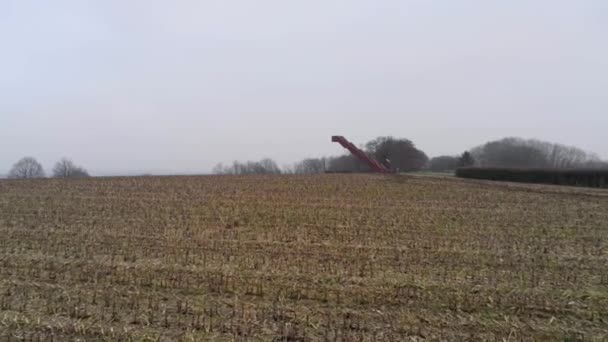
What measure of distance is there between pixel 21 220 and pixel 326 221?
9515mm

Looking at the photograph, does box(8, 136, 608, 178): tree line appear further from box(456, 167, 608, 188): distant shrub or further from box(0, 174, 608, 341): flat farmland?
box(0, 174, 608, 341): flat farmland

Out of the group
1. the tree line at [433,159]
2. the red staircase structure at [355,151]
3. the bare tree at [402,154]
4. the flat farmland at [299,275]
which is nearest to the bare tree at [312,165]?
the tree line at [433,159]

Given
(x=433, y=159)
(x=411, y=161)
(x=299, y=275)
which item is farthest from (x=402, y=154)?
(x=299, y=275)

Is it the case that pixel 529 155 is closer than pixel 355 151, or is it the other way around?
pixel 355 151

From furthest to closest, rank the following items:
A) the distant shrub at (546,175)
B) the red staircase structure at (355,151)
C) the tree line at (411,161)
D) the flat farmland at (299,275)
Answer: the tree line at (411,161) → the red staircase structure at (355,151) → the distant shrub at (546,175) → the flat farmland at (299,275)

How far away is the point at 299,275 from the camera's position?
6180 mm

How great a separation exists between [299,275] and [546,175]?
3469 cm

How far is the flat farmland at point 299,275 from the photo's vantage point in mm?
4449

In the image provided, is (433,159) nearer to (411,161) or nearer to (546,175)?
(411,161)

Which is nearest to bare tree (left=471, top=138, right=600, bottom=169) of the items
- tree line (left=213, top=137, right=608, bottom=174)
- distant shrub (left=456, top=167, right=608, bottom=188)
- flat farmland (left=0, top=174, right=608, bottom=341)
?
tree line (left=213, top=137, right=608, bottom=174)

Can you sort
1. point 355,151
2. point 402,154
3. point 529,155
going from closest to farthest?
point 355,151 → point 402,154 → point 529,155

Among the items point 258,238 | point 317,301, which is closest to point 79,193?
point 258,238

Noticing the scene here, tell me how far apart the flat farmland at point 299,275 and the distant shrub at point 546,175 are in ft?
69.6

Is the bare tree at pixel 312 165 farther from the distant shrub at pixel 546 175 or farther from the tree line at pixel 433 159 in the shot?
the distant shrub at pixel 546 175
